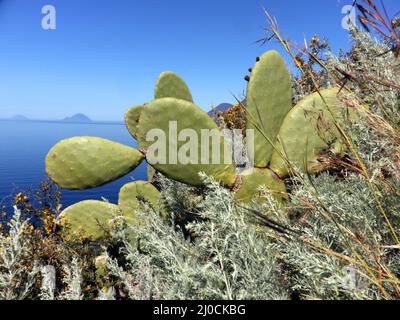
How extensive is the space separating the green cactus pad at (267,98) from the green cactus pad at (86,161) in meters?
0.97

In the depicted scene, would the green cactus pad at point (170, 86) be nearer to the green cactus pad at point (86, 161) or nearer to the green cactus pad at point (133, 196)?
the green cactus pad at point (86, 161)

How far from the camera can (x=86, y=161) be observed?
207 centimetres

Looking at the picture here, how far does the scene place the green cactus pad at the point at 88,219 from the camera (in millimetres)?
2656

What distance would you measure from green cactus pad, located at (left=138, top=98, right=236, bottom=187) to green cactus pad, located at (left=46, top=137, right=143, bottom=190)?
22cm

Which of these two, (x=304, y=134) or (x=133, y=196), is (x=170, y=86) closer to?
(x=133, y=196)

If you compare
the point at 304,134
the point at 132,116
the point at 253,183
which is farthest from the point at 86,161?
the point at 304,134

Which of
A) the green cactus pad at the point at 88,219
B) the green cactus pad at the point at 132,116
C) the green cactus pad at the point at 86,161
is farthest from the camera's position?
the green cactus pad at the point at 132,116

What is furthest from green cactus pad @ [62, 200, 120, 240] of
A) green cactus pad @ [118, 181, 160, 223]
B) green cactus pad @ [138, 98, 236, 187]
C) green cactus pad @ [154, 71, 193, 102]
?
green cactus pad @ [154, 71, 193, 102]

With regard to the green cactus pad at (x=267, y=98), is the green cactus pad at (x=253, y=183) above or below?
below

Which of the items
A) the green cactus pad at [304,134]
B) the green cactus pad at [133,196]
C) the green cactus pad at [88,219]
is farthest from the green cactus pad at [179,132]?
the green cactus pad at [88,219]

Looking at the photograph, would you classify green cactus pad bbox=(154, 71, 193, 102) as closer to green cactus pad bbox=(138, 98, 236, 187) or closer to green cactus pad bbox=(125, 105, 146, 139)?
green cactus pad bbox=(125, 105, 146, 139)

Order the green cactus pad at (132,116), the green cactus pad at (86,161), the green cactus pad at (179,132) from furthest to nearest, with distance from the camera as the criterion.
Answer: the green cactus pad at (132,116) < the green cactus pad at (86,161) < the green cactus pad at (179,132)

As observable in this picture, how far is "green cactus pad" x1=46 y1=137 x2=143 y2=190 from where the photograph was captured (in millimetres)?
2064
